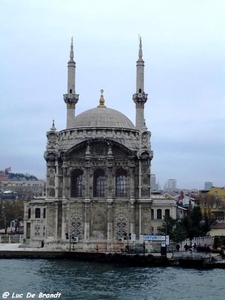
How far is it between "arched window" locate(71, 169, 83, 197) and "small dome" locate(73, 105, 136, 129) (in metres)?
4.98

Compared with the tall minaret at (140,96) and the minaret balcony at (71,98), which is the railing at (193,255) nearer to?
the tall minaret at (140,96)

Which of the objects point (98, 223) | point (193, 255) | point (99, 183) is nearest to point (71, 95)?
point (99, 183)

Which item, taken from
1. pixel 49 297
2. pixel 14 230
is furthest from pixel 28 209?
pixel 49 297

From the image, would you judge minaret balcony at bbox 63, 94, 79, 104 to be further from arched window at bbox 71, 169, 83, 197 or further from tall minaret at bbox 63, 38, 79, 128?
arched window at bbox 71, 169, 83, 197

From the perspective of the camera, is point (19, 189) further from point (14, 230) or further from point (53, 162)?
point (53, 162)

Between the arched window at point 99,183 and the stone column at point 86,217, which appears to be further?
the arched window at point 99,183

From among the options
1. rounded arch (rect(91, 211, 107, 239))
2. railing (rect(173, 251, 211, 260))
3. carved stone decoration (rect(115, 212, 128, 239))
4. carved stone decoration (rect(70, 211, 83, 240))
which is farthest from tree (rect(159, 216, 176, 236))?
railing (rect(173, 251, 211, 260))

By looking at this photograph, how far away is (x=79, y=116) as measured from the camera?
7919 centimetres

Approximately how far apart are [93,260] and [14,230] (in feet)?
162

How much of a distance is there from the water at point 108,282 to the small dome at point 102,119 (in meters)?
20.9

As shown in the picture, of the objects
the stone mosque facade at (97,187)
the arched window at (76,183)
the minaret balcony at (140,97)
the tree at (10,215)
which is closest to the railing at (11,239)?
the stone mosque facade at (97,187)

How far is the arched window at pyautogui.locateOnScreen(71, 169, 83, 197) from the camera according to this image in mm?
76188

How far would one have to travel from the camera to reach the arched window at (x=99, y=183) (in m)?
75.9

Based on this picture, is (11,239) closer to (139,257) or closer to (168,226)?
(168,226)
